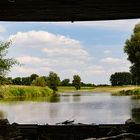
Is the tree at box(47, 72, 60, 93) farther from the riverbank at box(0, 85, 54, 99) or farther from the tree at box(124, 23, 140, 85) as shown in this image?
the tree at box(124, 23, 140, 85)

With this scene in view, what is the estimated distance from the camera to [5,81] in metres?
51.8

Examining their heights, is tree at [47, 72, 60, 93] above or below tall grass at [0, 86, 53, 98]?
above

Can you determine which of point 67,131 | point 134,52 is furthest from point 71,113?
point 67,131
